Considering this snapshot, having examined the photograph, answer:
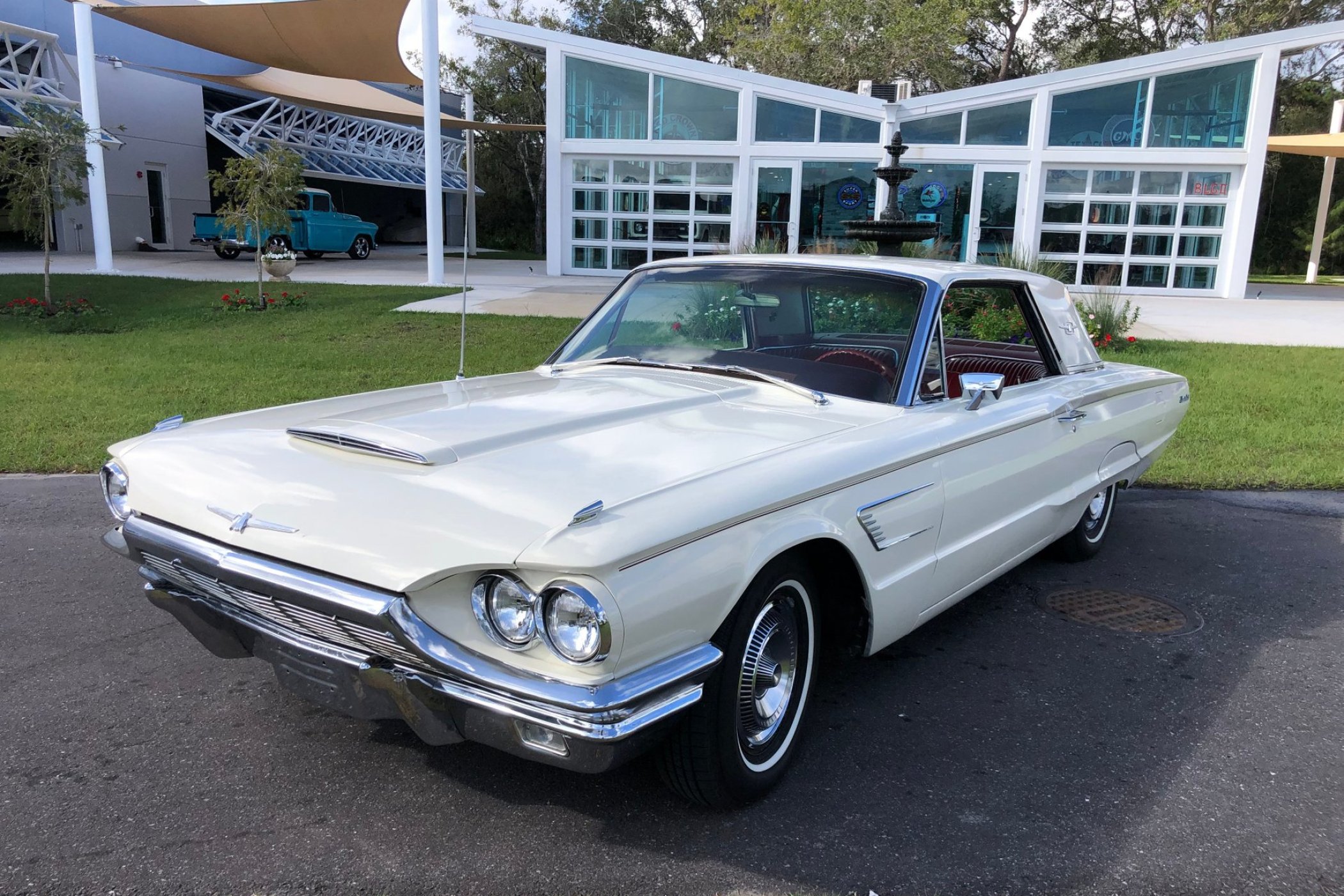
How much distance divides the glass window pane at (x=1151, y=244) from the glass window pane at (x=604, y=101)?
10.3 m

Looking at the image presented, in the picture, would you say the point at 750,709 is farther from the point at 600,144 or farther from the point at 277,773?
the point at 600,144

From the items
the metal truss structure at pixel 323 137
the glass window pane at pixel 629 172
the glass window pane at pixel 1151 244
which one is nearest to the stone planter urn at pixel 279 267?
the glass window pane at pixel 629 172

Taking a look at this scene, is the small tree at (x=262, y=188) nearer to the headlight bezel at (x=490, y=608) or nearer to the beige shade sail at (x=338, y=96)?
the beige shade sail at (x=338, y=96)

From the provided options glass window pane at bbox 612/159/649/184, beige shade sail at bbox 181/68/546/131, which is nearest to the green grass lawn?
glass window pane at bbox 612/159/649/184

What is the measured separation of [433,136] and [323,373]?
8150mm

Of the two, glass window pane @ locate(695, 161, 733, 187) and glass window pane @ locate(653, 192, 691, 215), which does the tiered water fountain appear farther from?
glass window pane @ locate(653, 192, 691, 215)

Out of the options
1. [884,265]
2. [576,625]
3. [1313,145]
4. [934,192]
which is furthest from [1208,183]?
[576,625]

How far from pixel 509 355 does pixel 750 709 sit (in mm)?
8282

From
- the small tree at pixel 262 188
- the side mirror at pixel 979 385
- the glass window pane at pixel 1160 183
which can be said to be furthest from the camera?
the glass window pane at pixel 1160 183

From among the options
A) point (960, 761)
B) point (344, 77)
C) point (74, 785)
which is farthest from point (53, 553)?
point (344, 77)

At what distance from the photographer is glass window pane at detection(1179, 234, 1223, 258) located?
19.8 meters

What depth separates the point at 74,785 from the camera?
2.79 m

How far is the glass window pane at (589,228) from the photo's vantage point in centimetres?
2095

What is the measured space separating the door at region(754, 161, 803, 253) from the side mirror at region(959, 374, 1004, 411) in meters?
16.9
